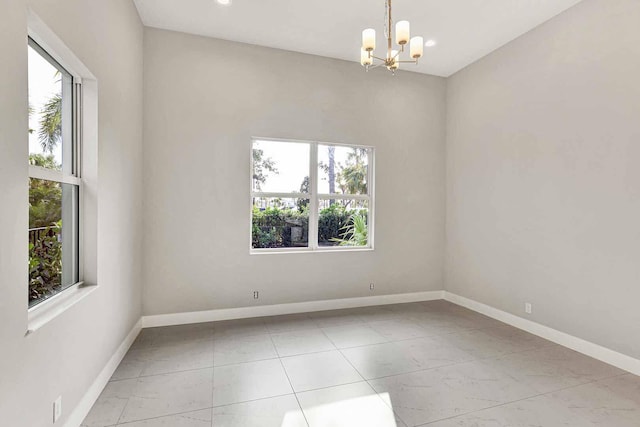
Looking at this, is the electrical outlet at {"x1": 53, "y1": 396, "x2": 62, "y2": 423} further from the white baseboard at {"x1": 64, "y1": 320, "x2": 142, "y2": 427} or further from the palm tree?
the palm tree

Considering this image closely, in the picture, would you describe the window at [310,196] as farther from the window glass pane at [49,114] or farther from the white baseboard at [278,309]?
the window glass pane at [49,114]

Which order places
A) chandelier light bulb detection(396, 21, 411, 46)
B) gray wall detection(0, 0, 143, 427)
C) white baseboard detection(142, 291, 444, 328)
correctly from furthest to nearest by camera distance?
white baseboard detection(142, 291, 444, 328) < chandelier light bulb detection(396, 21, 411, 46) < gray wall detection(0, 0, 143, 427)

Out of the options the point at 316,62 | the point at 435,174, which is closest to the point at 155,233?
the point at 316,62

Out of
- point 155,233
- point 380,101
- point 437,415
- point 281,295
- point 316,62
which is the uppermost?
point 316,62

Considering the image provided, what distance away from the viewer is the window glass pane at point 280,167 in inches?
164

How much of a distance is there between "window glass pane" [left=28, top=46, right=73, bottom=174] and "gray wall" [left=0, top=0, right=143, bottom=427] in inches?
7.5

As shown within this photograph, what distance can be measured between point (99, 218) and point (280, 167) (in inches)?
89.9

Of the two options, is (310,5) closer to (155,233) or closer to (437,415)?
(155,233)

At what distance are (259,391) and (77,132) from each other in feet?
7.53

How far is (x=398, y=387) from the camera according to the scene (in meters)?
2.53

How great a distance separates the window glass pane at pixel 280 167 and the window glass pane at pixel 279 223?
6.8 inches

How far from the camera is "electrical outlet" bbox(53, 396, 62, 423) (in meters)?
1.74

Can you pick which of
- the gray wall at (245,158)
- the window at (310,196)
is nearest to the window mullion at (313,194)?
the window at (310,196)

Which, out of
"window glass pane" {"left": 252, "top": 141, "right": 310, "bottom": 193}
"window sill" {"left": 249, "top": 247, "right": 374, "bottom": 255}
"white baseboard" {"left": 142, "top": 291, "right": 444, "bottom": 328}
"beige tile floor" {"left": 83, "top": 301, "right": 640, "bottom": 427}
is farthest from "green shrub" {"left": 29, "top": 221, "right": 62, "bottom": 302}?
"window glass pane" {"left": 252, "top": 141, "right": 310, "bottom": 193}
